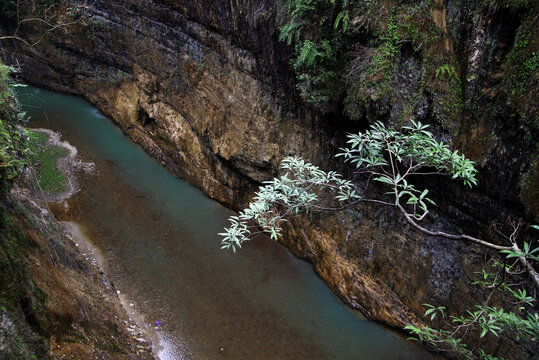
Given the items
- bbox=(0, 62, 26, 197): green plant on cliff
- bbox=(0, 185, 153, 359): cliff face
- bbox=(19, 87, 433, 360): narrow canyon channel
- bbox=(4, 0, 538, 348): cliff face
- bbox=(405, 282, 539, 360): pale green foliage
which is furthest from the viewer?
bbox=(19, 87, 433, 360): narrow canyon channel

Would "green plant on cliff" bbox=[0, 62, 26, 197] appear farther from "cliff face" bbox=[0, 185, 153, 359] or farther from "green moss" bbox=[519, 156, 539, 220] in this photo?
"green moss" bbox=[519, 156, 539, 220]

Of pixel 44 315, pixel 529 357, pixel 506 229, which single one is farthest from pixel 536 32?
pixel 44 315

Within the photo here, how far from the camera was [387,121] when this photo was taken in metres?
6.36

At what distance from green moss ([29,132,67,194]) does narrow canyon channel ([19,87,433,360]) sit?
0.66 meters

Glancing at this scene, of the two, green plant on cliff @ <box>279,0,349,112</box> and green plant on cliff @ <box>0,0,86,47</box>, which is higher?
A: green plant on cliff @ <box>279,0,349,112</box>

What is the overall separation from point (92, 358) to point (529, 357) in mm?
6758

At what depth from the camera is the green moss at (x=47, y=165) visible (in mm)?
10367

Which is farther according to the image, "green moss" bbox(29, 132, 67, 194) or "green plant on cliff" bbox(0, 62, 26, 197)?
"green moss" bbox(29, 132, 67, 194)

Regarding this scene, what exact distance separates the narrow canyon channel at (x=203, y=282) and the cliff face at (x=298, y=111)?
0.60m

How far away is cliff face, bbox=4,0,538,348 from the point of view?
18.3 ft

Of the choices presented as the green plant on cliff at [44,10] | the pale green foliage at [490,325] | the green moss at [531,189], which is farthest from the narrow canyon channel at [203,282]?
the green plant on cliff at [44,10]

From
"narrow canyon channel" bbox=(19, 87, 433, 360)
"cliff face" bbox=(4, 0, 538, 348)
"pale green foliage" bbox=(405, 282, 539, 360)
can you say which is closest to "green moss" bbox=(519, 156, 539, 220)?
"cliff face" bbox=(4, 0, 538, 348)

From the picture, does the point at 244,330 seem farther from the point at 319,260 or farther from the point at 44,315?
the point at 44,315

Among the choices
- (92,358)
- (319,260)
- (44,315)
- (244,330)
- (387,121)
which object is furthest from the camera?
(319,260)
